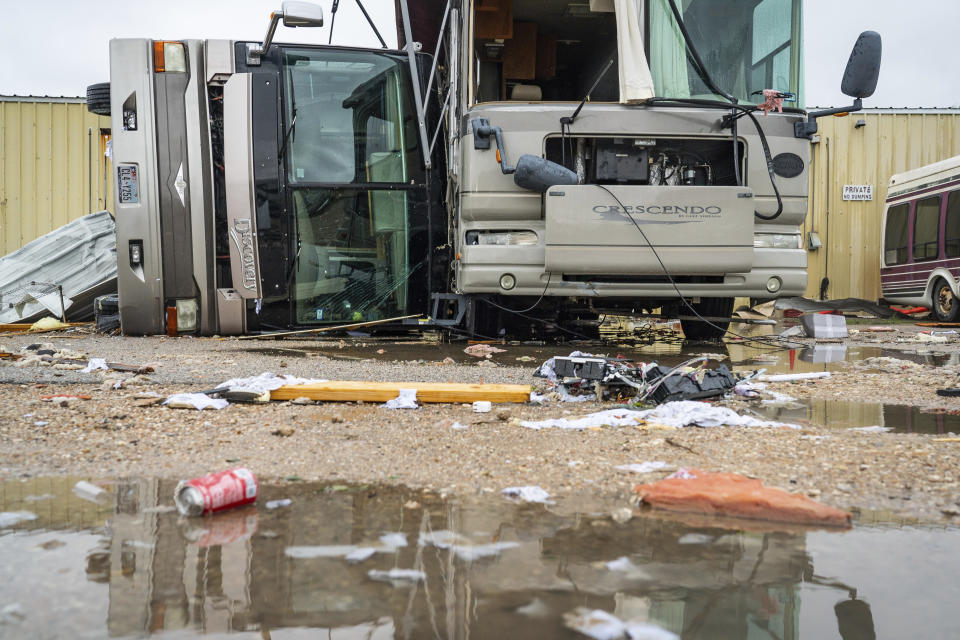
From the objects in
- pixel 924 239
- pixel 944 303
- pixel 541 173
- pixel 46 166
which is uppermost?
pixel 46 166

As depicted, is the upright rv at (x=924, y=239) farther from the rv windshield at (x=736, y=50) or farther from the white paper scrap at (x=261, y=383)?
the white paper scrap at (x=261, y=383)

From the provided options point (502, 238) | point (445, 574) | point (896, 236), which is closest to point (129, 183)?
point (502, 238)

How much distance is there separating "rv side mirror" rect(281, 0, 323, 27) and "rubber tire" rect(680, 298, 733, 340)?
383 centimetres

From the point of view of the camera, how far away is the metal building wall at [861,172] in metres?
15.0

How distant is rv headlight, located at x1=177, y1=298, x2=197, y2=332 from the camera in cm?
705

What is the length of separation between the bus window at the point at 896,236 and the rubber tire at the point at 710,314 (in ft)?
26.4

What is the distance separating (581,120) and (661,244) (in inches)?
42.5

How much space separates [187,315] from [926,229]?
1151 centimetres

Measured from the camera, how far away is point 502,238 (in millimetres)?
5766

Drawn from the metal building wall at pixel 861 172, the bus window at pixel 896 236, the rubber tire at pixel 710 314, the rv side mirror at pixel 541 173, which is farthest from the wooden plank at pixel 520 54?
the metal building wall at pixel 861 172

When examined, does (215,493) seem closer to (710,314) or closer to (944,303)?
(710,314)

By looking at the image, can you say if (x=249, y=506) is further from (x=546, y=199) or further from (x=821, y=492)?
(x=546, y=199)

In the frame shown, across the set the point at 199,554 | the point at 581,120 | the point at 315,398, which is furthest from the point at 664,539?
the point at 581,120

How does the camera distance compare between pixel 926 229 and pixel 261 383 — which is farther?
pixel 926 229
